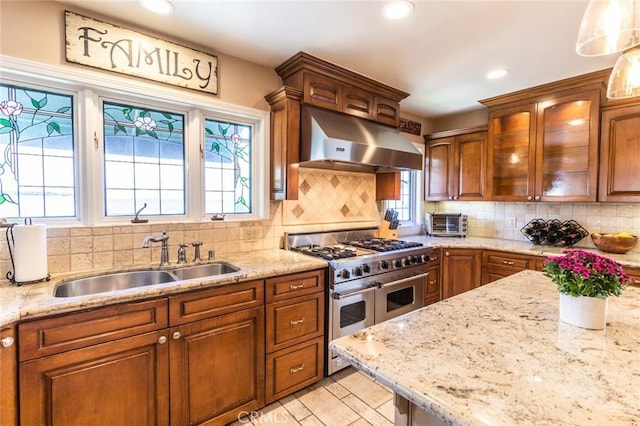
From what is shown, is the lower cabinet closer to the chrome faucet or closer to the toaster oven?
the chrome faucet

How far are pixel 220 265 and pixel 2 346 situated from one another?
1157 mm

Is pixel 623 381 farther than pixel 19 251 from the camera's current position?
No

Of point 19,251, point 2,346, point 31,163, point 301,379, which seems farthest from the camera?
point 301,379

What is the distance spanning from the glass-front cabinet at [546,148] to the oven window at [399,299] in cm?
154

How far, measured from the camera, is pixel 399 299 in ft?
9.32

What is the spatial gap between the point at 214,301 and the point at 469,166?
325 cm

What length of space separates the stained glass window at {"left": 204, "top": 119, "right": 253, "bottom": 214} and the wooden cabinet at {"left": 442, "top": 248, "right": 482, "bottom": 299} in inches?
89.0

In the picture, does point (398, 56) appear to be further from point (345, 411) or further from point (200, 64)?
point (345, 411)

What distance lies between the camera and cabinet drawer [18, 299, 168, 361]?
4.20ft

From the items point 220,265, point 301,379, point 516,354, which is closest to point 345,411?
point 301,379

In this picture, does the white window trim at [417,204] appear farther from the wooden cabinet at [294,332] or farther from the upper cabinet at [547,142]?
the wooden cabinet at [294,332]

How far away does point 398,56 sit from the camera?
2.42 m

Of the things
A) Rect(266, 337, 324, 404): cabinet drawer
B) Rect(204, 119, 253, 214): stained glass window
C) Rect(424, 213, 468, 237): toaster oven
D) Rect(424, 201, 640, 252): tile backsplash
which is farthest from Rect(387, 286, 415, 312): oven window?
Rect(424, 201, 640, 252): tile backsplash

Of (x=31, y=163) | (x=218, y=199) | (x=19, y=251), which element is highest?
(x=31, y=163)
